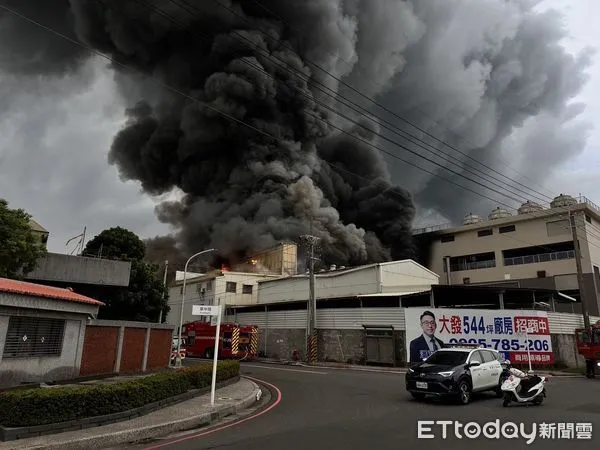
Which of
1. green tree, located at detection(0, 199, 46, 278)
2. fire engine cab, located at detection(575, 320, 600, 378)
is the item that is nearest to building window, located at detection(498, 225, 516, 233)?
fire engine cab, located at detection(575, 320, 600, 378)

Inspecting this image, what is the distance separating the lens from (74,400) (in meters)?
A: 8.59

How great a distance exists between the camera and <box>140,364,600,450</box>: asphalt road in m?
7.48

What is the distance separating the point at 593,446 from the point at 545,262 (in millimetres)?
47165

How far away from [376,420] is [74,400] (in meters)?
6.16

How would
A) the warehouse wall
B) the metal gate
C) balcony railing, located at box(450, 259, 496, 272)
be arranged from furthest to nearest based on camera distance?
1. balcony railing, located at box(450, 259, 496, 272)
2. the warehouse wall
3. the metal gate

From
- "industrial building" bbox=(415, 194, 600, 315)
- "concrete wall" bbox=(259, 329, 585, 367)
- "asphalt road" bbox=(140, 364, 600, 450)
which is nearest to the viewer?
"asphalt road" bbox=(140, 364, 600, 450)

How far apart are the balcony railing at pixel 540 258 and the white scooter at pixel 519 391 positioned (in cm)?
4139

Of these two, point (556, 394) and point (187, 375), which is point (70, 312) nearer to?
point (187, 375)

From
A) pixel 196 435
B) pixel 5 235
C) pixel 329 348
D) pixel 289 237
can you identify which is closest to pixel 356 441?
pixel 196 435

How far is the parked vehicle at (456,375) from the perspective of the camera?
11.7 meters

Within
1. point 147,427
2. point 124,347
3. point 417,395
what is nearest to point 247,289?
point 124,347

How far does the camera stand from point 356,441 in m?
7.64

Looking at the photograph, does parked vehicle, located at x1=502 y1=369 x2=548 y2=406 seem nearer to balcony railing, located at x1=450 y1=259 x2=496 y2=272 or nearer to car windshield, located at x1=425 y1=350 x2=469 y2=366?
car windshield, located at x1=425 y1=350 x2=469 y2=366

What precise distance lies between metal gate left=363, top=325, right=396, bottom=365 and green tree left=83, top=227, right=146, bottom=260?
878 inches
